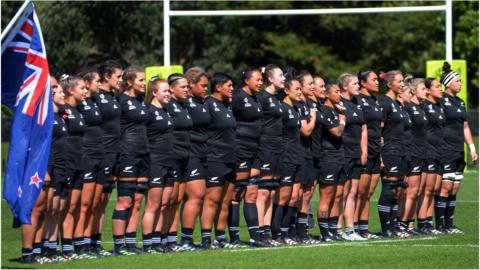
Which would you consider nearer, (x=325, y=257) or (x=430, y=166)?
(x=325, y=257)

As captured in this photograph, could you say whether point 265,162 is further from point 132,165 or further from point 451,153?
point 451,153

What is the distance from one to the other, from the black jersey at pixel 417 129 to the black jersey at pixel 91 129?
183 inches

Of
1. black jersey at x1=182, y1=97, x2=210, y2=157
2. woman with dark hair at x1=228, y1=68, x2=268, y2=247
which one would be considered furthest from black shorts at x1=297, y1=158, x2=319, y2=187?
black jersey at x1=182, y1=97, x2=210, y2=157

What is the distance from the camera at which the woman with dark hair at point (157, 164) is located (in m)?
16.0

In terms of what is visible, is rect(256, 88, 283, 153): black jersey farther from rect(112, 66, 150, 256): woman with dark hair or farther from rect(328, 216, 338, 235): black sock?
rect(112, 66, 150, 256): woman with dark hair

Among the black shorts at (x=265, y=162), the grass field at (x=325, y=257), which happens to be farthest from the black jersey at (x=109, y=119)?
the black shorts at (x=265, y=162)

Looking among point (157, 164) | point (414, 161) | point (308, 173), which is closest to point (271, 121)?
point (308, 173)

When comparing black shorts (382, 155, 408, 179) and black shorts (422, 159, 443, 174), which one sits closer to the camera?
black shorts (382, 155, 408, 179)

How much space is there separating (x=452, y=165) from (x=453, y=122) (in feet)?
1.81

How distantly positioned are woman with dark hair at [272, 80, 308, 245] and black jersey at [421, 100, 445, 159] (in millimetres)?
2308

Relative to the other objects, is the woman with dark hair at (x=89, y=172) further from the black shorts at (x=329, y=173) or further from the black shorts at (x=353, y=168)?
the black shorts at (x=353, y=168)

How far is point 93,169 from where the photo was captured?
1555 cm

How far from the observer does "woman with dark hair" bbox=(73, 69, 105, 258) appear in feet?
51.0

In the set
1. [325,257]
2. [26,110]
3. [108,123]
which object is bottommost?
[325,257]
